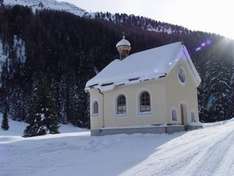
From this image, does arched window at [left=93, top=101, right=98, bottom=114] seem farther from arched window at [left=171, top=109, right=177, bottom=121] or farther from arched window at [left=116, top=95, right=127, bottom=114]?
arched window at [left=171, top=109, right=177, bottom=121]

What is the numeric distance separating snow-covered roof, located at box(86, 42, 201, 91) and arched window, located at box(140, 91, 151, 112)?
3.33 feet

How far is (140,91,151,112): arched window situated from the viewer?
23141 millimetres

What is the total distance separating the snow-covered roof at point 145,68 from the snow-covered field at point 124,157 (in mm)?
4081

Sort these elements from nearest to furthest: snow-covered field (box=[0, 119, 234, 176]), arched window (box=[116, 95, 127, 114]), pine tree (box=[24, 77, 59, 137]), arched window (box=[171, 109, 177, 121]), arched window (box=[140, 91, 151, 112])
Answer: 1. snow-covered field (box=[0, 119, 234, 176])
2. arched window (box=[171, 109, 177, 121])
3. arched window (box=[140, 91, 151, 112])
4. arched window (box=[116, 95, 127, 114])
5. pine tree (box=[24, 77, 59, 137])

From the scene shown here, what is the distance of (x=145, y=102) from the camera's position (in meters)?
23.3

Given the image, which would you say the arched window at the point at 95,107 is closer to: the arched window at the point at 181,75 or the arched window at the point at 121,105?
the arched window at the point at 121,105

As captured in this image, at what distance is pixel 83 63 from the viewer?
92.9 meters

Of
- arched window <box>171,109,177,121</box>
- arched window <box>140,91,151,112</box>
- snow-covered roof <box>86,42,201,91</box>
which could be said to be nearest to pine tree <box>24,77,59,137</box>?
snow-covered roof <box>86,42,201,91</box>

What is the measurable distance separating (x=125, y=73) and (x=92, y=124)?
4.69m

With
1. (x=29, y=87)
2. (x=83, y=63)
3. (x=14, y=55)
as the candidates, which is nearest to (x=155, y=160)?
(x=29, y=87)

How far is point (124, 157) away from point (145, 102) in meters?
8.66

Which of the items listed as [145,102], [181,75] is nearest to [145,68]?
[145,102]

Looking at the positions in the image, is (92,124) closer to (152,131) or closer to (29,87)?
(152,131)

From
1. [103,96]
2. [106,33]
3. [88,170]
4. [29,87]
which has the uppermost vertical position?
[106,33]
